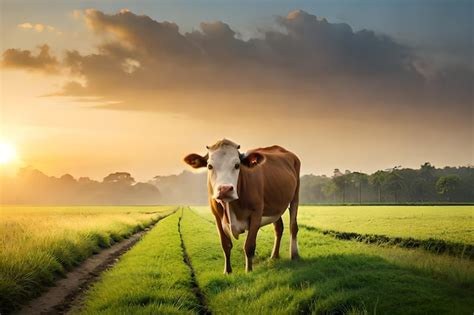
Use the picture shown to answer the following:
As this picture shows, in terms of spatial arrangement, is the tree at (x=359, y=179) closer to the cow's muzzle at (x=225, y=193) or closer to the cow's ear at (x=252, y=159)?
the cow's ear at (x=252, y=159)

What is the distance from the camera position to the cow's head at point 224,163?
1003 cm

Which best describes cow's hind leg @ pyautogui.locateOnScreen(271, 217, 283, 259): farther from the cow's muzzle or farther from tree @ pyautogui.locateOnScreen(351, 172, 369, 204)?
tree @ pyautogui.locateOnScreen(351, 172, 369, 204)

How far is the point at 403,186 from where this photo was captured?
117m

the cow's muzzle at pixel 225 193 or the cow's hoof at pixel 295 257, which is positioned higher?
the cow's muzzle at pixel 225 193

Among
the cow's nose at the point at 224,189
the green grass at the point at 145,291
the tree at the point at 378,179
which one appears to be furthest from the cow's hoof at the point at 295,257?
the tree at the point at 378,179

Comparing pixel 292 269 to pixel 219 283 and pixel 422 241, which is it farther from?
pixel 422 241

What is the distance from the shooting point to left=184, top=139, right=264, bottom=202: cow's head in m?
10.0

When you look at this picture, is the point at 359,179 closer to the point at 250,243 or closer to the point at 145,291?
the point at 250,243

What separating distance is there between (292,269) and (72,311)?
17.0 ft

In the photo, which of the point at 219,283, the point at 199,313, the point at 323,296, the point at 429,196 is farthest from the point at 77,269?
the point at 429,196

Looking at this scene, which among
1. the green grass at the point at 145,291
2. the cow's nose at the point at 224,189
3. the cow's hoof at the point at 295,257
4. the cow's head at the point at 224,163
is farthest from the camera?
the cow's hoof at the point at 295,257

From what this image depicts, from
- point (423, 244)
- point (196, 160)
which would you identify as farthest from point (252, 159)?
point (423, 244)

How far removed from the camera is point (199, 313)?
8883mm

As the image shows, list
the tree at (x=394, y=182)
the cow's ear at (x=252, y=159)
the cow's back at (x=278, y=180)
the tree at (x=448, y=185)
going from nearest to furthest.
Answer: the cow's ear at (x=252, y=159) < the cow's back at (x=278, y=180) < the tree at (x=448, y=185) < the tree at (x=394, y=182)
